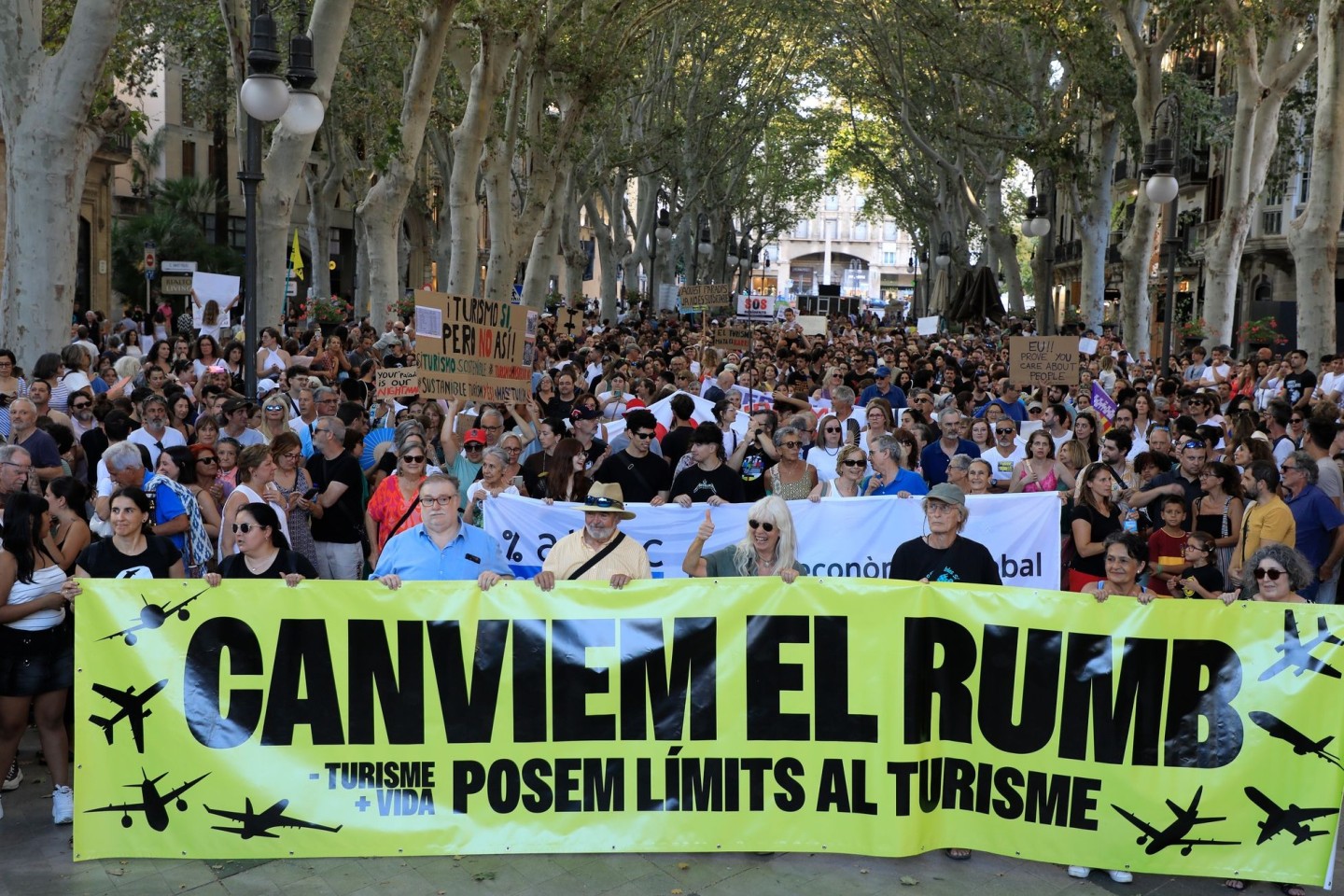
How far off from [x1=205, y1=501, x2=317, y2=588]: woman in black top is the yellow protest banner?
0.47 metres

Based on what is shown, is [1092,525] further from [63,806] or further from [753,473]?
[63,806]

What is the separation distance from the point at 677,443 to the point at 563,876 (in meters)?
5.46

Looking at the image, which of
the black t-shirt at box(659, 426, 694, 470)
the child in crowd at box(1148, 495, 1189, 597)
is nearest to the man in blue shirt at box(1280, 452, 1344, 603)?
the child in crowd at box(1148, 495, 1189, 597)

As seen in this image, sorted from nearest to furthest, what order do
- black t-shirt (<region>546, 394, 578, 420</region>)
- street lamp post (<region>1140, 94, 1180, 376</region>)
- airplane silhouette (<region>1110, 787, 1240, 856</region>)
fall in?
1. airplane silhouette (<region>1110, 787, 1240, 856</region>)
2. black t-shirt (<region>546, 394, 578, 420</region>)
3. street lamp post (<region>1140, 94, 1180, 376</region>)

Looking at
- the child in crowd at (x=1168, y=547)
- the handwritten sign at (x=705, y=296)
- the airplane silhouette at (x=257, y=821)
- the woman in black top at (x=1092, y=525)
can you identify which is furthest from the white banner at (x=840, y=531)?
the handwritten sign at (x=705, y=296)

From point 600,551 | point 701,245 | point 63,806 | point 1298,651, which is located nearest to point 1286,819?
point 1298,651

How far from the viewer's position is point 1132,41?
21047 mm

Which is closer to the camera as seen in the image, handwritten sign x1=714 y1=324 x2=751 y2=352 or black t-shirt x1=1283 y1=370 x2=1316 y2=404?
black t-shirt x1=1283 y1=370 x2=1316 y2=404

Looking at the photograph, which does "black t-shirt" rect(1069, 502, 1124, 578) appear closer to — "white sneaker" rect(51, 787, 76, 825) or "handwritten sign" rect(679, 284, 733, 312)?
"white sneaker" rect(51, 787, 76, 825)

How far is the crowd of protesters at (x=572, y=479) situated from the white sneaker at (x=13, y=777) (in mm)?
508

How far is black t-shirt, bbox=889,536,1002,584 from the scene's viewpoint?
6617mm

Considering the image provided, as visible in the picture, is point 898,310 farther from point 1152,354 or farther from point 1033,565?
point 1033,565

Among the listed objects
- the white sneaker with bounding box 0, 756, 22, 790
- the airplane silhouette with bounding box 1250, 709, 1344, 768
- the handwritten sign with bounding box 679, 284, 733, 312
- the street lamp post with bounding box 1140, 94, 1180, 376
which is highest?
the street lamp post with bounding box 1140, 94, 1180, 376

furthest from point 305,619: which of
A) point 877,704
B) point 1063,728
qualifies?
point 1063,728
